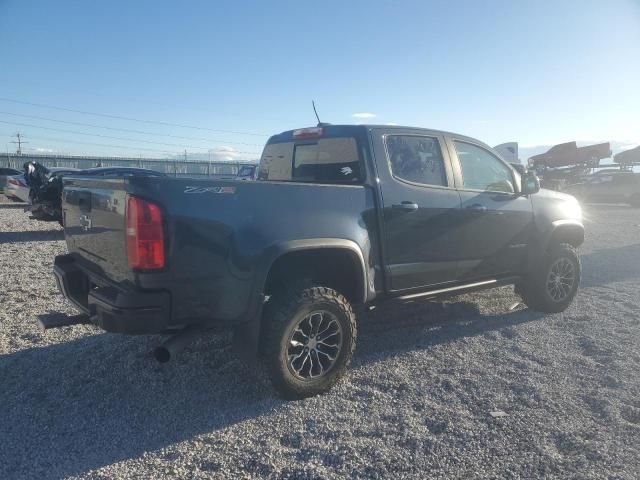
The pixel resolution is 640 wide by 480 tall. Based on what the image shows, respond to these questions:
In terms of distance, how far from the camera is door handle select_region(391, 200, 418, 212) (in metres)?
3.75

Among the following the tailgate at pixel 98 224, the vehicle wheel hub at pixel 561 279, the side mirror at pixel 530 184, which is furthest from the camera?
the vehicle wheel hub at pixel 561 279

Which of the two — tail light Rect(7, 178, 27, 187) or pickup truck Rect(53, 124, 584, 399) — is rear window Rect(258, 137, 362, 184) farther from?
tail light Rect(7, 178, 27, 187)

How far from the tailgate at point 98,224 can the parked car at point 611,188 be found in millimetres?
21181

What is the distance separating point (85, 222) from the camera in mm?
3383

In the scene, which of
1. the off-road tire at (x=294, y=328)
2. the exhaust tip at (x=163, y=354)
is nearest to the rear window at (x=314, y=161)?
the off-road tire at (x=294, y=328)

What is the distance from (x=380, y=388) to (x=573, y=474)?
1343mm

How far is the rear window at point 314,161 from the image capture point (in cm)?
386

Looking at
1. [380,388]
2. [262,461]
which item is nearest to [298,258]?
[380,388]

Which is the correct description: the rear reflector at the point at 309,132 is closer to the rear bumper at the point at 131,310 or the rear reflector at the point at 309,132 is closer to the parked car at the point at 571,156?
the rear bumper at the point at 131,310

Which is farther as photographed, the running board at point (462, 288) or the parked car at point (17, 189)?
the parked car at point (17, 189)

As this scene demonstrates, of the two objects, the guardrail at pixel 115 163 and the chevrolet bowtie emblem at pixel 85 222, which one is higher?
the guardrail at pixel 115 163

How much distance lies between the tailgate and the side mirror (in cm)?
390

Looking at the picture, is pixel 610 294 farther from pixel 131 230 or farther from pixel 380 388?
pixel 131 230

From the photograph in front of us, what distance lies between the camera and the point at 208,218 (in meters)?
2.82
